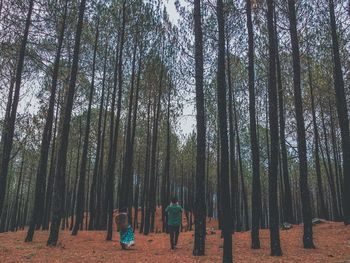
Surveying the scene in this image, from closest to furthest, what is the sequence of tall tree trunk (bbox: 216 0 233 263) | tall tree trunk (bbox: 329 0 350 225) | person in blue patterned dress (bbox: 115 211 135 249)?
tall tree trunk (bbox: 216 0 233 263) → person in blue patterned dress (bbox: 115 211 135 249) → tall tree trunk (bbox: 329 0 350 225)

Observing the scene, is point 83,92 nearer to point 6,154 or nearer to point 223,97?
point 6,154

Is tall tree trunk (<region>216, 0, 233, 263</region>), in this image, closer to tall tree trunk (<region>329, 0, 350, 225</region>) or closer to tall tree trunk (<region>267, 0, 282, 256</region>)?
tall tree trunk (<region>267, 0, 282, 256</region>)

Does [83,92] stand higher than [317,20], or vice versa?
[317,20]

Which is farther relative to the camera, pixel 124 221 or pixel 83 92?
pixel 83 92

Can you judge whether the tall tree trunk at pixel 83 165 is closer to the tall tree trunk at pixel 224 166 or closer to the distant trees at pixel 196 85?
the distant trees at pixel 196 85

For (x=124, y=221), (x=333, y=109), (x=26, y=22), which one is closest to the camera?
(x=124, y=221)

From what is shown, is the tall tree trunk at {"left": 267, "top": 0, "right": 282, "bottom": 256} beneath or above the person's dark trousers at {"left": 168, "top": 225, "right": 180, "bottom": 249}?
above

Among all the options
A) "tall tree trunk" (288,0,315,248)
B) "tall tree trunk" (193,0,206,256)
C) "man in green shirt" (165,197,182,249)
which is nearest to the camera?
"tall tree trunk" (193,0,206,256)

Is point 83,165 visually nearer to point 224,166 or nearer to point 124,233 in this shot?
point 124,233

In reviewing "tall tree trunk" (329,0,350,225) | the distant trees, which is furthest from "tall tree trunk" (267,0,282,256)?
"tall tree trunk" (329,0,350,225)

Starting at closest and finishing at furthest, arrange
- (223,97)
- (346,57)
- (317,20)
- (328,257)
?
1. (223,97)
2. (328,257)
3. (317,20)
4. (346,57)

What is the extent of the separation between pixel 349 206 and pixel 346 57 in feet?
30.0

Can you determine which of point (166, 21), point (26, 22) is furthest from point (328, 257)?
point (166, 21)

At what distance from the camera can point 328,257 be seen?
970cm
